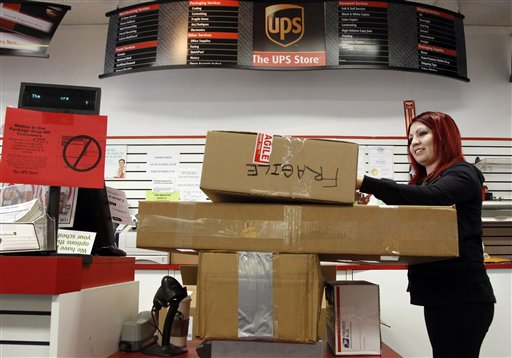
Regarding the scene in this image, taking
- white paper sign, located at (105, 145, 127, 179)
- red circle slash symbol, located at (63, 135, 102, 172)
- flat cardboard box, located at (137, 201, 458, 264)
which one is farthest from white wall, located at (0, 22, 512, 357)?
flat cardboard box, located at (137, 201, 458, 264)

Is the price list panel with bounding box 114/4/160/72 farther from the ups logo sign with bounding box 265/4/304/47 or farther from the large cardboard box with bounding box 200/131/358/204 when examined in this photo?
the large cardboard box with bounding box 200/131/358/204

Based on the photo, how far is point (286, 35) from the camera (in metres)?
3.68

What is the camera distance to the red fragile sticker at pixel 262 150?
122 centimetres

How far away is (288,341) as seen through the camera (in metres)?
1.19

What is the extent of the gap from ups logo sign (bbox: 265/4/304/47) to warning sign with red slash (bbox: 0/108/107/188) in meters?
2.64

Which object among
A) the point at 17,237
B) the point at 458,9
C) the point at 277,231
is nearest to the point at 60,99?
the point at 17,237

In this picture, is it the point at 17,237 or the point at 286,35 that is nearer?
the point at 17,237

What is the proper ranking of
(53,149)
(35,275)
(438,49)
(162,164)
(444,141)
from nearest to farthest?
(35,275) < (53,149) < (444,141) < (438,49) < (162,164)

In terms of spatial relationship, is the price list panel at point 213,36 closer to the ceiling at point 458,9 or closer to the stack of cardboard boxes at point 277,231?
the ceiling at point 458,9

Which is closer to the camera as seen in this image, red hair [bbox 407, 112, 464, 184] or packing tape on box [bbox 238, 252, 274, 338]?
packing tape on box [bbox 238, 252, 274, 338]

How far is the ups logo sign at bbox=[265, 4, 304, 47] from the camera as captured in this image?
3.68 m

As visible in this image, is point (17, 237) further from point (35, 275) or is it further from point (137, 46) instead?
point (137, 46)

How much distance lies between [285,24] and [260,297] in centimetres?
301

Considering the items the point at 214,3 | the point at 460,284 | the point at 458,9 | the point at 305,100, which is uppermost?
the point at 458,9
